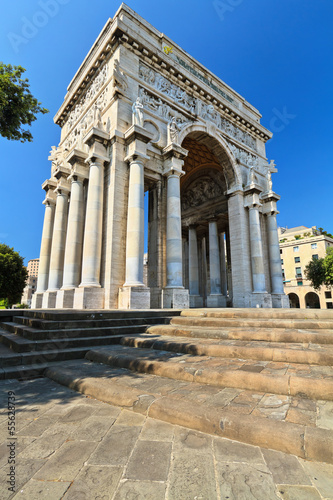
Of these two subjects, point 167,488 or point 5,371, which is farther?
point 5,371

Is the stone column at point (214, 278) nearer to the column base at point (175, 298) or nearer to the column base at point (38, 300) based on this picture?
the column base at point (175, 298)

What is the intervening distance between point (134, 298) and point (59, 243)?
8.56 metres

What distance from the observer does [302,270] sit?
52.6 m

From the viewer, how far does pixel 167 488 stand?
1.79 metres

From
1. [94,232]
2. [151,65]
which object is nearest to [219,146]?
[151,65]

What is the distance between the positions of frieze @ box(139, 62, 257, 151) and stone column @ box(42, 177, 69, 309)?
28.6 feet

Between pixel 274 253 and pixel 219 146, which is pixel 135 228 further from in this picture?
pixel 274 253

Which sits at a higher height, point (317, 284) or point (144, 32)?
point (144, 32)

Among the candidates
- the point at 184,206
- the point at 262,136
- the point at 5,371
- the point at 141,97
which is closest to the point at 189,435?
the point at 5,371

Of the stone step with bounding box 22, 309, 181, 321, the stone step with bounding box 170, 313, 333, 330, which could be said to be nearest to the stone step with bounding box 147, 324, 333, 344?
the stone step with bounding box 170, 313, 333, 330

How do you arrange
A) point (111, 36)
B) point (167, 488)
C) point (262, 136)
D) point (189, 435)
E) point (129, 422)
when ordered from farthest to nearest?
1. point (262, 136)
2. point (111, 36)
3. point (129, 422)
4. point (189, 435)
5. point (167, 488)

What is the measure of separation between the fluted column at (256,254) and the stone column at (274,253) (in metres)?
2.47

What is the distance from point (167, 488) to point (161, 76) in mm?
19763

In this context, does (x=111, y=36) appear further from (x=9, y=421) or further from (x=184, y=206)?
(x=9, y=421)
